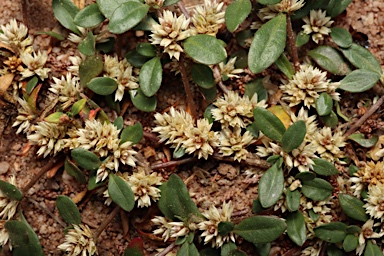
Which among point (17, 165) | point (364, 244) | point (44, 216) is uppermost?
point (17, 165)

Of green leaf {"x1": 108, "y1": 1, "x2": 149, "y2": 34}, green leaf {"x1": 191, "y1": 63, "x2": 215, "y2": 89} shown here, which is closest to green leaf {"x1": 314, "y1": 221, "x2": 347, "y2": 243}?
green leaf {"x1": 191, "y1": 63, "x2": 215, "y2": 89}

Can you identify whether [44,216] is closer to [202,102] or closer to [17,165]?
[17,165]

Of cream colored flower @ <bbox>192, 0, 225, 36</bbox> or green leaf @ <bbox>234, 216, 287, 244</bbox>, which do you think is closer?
green leaf @ <bbox>234, 216, 287, 244</bbox>

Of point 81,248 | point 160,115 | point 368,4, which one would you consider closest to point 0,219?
point 81,248

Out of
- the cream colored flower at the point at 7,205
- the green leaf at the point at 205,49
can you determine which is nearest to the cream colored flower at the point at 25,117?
the cream colored flower at the point at 7,205

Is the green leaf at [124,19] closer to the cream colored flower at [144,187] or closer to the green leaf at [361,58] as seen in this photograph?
the cream colored flower at [144,187]

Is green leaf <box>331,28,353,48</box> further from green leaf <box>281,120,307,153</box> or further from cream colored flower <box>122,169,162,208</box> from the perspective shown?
cream colored flower <box>122,169,162,208</box>
